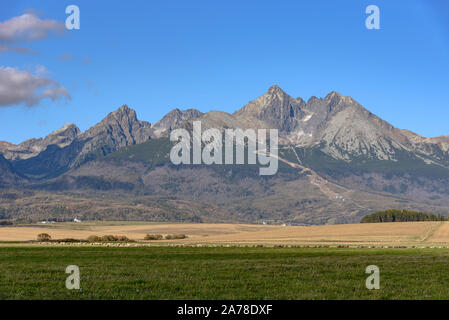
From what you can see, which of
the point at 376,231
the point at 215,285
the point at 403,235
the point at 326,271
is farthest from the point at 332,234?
the point at 215,285

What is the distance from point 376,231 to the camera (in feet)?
542

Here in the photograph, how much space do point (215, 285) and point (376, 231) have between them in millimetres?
137821

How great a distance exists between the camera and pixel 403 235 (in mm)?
147500

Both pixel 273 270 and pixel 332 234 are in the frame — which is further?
pixel 332 234

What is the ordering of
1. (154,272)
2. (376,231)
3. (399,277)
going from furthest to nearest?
1. (376,231)
2. (154,272)
3. (399,277)
